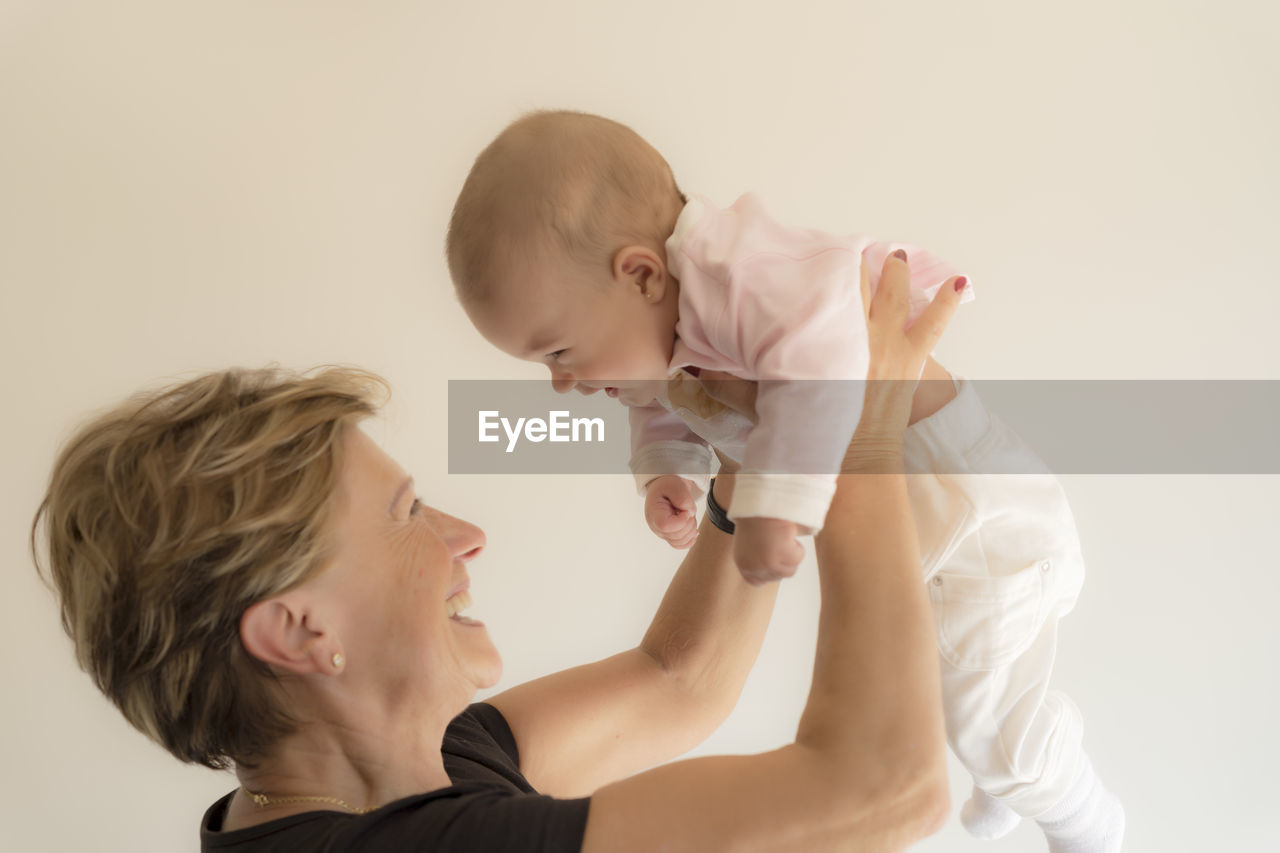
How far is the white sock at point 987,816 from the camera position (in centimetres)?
143

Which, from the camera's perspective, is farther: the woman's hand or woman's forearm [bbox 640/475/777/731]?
woman's forearm [bbox 640/475/777/731]

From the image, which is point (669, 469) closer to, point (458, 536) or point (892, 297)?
point (458, 536)

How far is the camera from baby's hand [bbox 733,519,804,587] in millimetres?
961

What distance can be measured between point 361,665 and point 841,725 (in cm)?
49

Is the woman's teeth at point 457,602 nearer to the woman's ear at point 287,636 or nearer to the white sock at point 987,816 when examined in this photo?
the woman's ear at point 287,636

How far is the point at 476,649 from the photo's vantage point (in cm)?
115

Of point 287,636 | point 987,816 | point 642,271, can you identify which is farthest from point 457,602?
point 987,816

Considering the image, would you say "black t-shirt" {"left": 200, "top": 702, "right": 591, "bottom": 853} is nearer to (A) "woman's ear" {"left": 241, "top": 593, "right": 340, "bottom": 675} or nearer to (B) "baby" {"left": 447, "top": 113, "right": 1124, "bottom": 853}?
(A) "woman's ear" {"left": 241, "top": 593, "right": 340, "bottom": 675}

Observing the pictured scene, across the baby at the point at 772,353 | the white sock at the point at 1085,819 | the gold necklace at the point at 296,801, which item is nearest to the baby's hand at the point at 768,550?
the baby at the point at 772,353

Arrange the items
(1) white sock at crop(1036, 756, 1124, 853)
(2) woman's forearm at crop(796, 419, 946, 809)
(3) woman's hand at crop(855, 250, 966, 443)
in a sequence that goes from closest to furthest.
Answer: (2) woman's forearm at crop(796, 419, 946, 809) → (3) woman's hand at crop(855, 250, 966, 443) → (1) white sock at crop(1036, 756, 1124, 853)

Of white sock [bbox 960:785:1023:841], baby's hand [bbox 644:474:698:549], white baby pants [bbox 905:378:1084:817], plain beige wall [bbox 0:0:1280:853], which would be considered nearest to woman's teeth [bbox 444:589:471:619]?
baby's hand [bbox 644:474:698:549]

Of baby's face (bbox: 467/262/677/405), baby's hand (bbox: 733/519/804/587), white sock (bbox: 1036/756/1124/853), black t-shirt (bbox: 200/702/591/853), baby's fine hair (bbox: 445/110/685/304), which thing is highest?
baby's fine hair (bbox: 445/110/685/304)

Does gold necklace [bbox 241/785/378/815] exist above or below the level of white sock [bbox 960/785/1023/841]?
above

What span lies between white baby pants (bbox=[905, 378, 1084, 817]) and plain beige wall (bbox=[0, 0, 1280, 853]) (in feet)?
3.14
